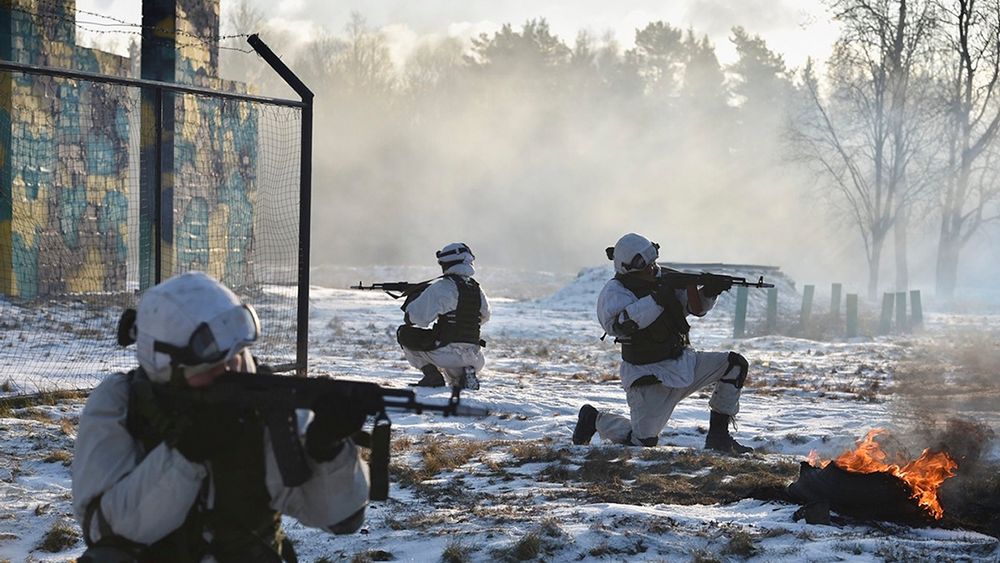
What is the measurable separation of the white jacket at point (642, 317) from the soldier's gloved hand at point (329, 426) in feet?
17.6

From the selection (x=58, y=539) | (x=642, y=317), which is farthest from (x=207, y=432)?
(x=642, y=317)

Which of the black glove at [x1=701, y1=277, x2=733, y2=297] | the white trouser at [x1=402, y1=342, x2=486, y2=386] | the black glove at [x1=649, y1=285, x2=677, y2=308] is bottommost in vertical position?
the white trouser at [x1=402, y1=342, x2=486, y2=386]

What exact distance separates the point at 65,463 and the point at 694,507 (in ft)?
13.7

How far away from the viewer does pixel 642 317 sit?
847cm

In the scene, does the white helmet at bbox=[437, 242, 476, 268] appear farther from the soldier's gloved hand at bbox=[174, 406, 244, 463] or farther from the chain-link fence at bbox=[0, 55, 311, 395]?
the soldier's gloved hand at bbox=[174, 406, 244, 463]

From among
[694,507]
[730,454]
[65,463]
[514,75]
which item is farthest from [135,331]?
[514,75]

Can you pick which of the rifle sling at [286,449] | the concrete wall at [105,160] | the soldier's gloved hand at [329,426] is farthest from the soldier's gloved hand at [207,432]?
the concrete wall at [105,160]

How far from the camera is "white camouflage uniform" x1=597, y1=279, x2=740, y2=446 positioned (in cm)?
864

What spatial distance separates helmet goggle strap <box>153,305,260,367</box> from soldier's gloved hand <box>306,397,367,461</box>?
31 cm

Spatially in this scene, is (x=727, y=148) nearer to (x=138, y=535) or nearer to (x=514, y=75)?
(x=514, y=75)

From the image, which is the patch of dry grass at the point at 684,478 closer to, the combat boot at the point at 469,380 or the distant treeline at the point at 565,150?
the combat boot at the point at 469,380

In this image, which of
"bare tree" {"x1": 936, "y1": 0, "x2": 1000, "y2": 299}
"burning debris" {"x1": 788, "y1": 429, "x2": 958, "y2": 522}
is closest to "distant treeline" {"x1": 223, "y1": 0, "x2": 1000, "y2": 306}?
"bare tree" {"x1": 936, "y1": 0, "x2": 1000, "y2": 299}

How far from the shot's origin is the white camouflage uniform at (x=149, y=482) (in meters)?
3.05

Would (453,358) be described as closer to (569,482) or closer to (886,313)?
(569,482)
